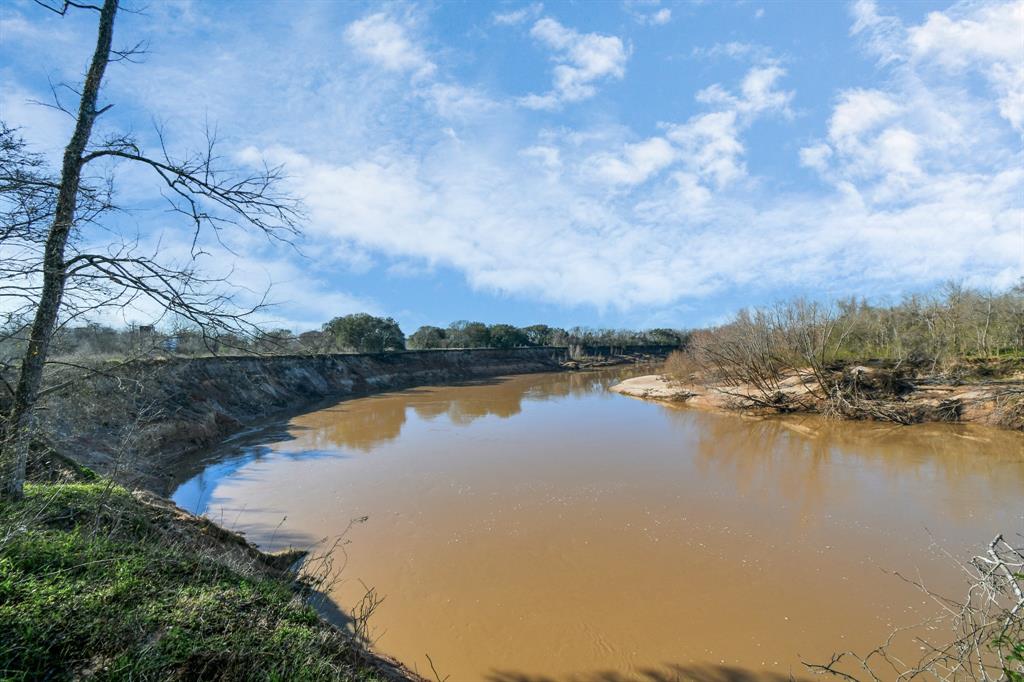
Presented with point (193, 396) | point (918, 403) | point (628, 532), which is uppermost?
point (193, 396)

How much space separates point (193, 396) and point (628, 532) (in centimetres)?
1798

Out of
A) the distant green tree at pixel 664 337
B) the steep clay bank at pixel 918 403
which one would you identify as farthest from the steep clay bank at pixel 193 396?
the distant green tree at pixel 664 337

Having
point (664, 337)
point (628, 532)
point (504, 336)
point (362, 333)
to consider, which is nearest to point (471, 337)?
point (504, 336)

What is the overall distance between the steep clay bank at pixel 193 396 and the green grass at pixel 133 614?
1.30 meters

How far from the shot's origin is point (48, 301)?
3781 millimetres

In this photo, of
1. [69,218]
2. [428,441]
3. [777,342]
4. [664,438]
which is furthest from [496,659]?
[777,342]

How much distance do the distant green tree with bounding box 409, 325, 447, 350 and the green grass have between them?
2067 inches

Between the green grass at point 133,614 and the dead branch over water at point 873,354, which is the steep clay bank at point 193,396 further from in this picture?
the dead branch over water at point 873,354

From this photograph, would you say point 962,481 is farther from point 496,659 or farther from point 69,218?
point 69,218

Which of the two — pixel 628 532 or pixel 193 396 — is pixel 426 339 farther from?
pixel 628 532

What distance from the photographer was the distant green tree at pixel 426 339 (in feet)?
186

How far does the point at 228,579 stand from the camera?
13.3 ft

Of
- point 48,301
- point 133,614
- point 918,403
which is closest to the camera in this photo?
point 133,614

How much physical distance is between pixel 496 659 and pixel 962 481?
1326cm
